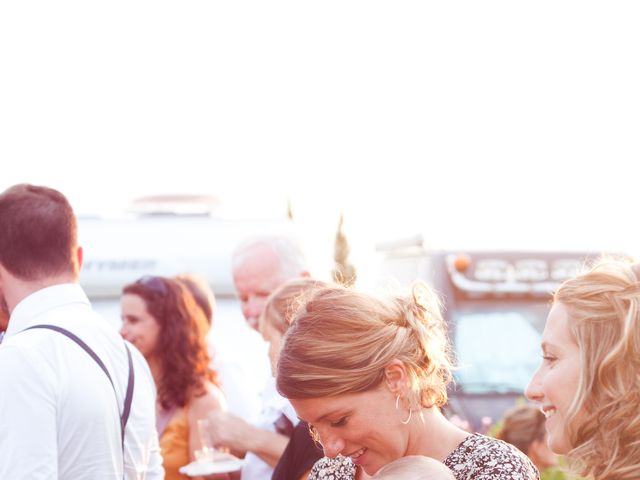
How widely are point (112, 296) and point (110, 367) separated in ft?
17.0

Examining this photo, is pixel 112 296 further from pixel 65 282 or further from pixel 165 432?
pixel 65 282

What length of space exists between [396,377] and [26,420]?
109cm

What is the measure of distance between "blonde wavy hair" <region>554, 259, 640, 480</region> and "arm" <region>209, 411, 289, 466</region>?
1934 mm

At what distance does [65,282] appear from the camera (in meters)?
3.68

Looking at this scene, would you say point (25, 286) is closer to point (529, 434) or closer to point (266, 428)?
point (266, 428)

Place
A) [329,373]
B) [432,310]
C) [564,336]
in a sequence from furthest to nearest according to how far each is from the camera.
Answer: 1. [432,310]
2. [329,373]
3. [564,336]

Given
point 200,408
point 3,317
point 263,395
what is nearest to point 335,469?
point 263,395

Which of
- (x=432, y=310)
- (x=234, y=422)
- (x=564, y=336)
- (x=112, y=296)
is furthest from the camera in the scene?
(x=112, y=296)

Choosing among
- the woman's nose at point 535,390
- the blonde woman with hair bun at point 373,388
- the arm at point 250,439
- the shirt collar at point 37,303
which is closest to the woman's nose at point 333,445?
the blonde woman with hair bun at point 373,388

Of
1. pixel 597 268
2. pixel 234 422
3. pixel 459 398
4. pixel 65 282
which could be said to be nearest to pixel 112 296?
pixel 459 398

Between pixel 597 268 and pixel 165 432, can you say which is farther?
pixel 165 432

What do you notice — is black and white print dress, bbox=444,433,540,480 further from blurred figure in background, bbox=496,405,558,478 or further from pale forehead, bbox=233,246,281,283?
blurred figure in background, bbox=496,405,558,478

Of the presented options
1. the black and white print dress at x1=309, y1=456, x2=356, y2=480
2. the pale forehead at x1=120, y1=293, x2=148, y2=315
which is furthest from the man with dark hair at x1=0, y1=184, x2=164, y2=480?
the pale forehead at x1=120, y1=293, x2=148, y2=315

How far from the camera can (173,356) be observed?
5668 millimetres
